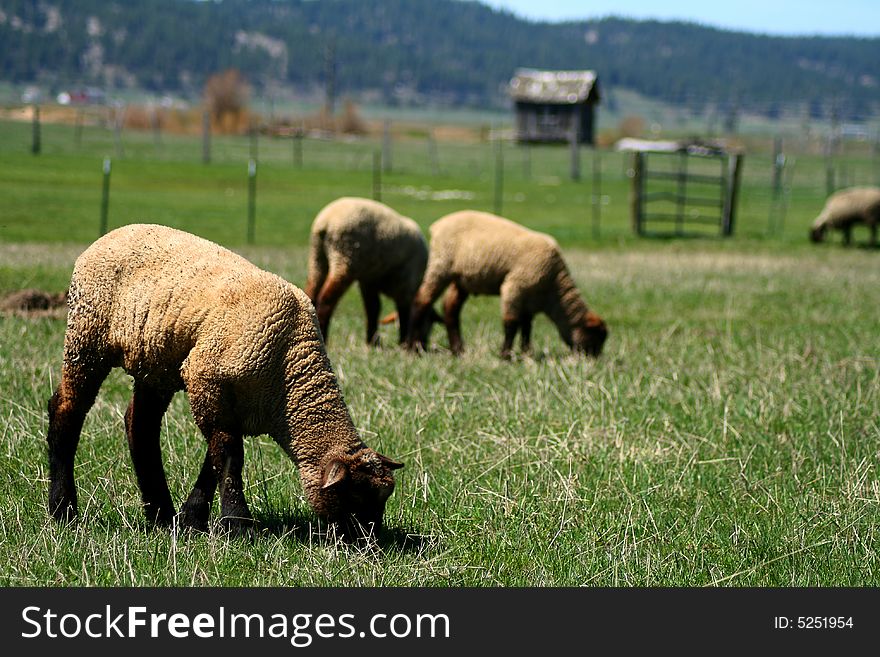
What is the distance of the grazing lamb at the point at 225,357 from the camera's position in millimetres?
5512

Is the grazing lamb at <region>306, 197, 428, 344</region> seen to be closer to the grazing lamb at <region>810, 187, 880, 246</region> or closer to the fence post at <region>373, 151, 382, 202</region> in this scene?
the fence post at <region>373, 151, 382, 202</region>

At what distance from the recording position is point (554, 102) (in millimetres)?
82875

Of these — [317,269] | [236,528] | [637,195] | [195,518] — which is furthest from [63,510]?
[637,195]

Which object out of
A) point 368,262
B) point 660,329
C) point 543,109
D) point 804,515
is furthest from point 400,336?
point 543,109

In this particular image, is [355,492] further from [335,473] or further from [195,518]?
[195,518]

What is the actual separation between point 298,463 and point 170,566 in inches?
29.9

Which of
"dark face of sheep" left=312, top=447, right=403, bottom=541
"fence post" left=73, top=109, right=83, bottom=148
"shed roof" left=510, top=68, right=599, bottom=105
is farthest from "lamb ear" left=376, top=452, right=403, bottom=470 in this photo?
"shed roof" left=510, top=68, right=599, bottom=105

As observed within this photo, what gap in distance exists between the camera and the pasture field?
5594mm

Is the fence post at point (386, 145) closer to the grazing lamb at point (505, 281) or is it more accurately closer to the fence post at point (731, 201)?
the fence post at point (731, 201)

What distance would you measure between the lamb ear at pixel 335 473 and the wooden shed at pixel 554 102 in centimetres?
7743

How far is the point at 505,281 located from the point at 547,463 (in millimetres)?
5525

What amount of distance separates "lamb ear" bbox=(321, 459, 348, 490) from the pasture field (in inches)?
13.0

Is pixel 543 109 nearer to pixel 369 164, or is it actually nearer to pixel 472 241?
pixel 369 164

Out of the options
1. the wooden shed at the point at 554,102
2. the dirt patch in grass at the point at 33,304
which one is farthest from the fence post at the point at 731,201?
the wooden shed at the point at 554,102
